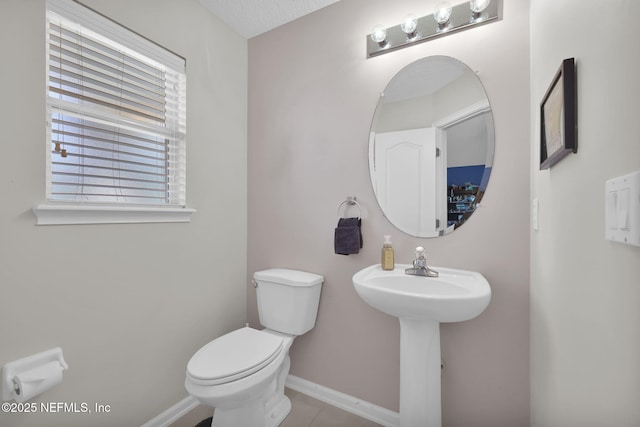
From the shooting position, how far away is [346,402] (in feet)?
5.60

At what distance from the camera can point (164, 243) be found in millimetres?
1575

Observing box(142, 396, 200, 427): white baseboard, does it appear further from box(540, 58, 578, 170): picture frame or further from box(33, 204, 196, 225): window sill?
box(540, 58, 578, 170): picture frame

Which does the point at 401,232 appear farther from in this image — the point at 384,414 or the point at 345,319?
the point at 384,414

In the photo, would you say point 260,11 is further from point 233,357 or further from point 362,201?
point 233,357

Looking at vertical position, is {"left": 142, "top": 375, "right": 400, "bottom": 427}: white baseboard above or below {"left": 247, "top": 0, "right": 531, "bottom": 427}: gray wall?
below

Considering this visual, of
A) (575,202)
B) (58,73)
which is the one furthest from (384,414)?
(58,73)

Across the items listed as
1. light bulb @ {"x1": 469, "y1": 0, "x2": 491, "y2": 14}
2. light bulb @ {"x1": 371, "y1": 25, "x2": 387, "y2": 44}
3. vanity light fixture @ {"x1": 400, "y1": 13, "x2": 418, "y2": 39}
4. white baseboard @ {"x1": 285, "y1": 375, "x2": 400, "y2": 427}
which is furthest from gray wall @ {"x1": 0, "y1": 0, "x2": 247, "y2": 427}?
light bulb @ {"x1": 469, "y1": 0, "x2": 491, "y2": 14}

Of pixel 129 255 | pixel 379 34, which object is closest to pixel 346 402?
pixel 129 255

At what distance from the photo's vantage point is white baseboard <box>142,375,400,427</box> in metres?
1.56

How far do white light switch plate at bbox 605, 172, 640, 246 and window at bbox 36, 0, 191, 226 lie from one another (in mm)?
1685

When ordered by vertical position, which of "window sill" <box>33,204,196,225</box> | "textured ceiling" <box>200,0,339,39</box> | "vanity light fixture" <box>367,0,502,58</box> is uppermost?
"textured ceiling" <box>200,0,339,39</box>

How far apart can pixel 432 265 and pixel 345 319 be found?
62 centimetres

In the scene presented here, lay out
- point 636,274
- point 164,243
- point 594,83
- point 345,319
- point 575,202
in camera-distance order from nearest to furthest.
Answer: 1. point 636,274
2. point 594,83
3. point 575,202
4. point 164,243
5. point 345,319

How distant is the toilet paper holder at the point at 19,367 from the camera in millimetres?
1039
